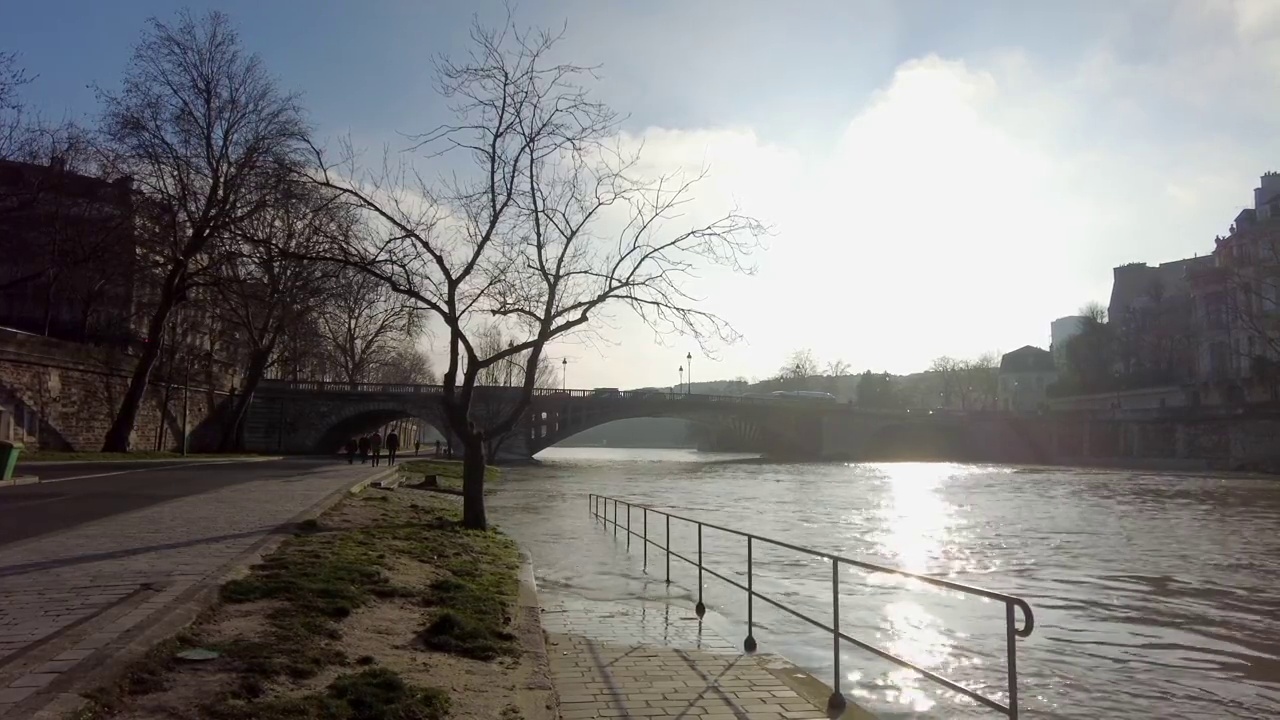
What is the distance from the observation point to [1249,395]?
62.5m

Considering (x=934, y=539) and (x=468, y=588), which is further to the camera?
(x=934, y=539)

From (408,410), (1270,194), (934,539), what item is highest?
(1270,194)

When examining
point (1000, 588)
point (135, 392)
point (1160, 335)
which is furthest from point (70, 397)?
point (1160, 335)

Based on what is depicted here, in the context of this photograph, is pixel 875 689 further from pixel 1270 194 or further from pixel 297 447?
pixel 1270 194

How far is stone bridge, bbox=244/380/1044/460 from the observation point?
61.0 metres

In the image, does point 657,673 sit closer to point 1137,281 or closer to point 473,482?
point 473,482

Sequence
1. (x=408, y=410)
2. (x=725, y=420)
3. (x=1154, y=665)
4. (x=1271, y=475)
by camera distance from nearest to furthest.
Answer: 1. (x=1154, y=665)
2. (x=1271, y=475)
3. (x=408, y=410)
4. (x=725, y=420)

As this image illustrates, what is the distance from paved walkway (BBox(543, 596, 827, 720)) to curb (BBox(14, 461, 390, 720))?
98.1 inches

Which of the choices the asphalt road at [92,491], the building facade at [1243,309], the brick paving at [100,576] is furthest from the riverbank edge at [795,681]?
the building facade at [1243,309]

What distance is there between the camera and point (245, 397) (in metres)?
45.0

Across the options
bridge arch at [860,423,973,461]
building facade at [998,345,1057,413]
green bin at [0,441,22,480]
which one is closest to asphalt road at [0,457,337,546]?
green bin at [0,441,22,480]

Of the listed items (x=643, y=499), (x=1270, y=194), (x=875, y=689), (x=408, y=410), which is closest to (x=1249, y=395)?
(x=1270, y=194)

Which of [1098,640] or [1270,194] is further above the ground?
[1270,194]

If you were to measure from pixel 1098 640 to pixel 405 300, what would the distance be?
1196 cm
